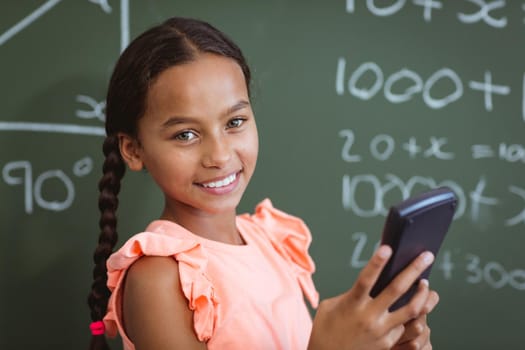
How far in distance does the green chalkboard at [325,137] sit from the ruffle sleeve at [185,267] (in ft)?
1.12

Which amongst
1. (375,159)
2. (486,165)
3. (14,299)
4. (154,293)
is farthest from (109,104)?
(486,165)

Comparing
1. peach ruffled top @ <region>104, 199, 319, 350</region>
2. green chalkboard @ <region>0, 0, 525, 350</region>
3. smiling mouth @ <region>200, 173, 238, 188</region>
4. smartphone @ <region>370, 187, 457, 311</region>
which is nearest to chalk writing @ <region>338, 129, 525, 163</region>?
green chalkboard @ <region>0, 0, 525, 350</region>

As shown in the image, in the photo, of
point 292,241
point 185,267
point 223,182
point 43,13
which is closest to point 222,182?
point 223,182

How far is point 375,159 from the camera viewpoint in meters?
1.13

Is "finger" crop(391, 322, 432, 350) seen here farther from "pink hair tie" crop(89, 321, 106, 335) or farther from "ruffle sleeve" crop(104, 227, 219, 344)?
"pink hair tie" crop(89, 321, 106, 335)

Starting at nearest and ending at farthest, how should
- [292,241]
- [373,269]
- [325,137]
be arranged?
[373,269] < [292,241] < [325,137]

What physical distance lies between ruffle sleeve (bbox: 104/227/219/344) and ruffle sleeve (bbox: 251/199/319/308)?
23cm

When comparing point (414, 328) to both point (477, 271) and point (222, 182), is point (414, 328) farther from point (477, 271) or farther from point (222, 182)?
point (477, 271)

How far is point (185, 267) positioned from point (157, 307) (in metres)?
0.06

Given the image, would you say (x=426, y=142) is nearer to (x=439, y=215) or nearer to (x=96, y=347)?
(x=439, y=215)

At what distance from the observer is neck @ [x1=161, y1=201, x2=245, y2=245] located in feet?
2.56

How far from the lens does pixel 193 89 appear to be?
0.69 metres

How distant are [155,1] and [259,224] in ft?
1.46

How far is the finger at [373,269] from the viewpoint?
0.52 meters
